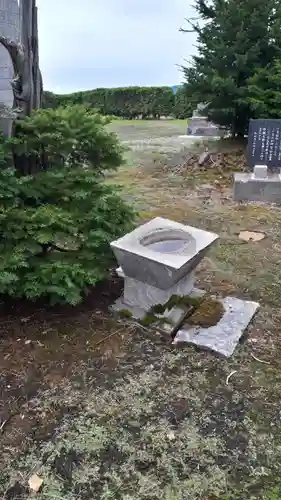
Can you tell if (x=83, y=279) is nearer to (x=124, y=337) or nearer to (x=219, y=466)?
(x=124, y=337)

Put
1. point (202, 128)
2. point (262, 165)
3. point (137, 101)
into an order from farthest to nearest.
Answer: point (137, 101) → point (202, 128) → point (262, 165)

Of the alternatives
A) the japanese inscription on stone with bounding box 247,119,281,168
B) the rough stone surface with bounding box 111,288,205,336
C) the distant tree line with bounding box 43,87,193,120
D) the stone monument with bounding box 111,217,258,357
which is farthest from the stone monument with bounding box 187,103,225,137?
the rough stone surface with bounding box 111,288,205,336

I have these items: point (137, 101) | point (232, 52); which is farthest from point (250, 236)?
point (137, 101)

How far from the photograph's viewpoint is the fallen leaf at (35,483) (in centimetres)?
150

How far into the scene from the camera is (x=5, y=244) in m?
2.33

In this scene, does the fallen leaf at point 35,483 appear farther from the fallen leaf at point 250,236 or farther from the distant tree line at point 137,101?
the distant tree line at point 137,101

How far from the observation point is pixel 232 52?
270 inches

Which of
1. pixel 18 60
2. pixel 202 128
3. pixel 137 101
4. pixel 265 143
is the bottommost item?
pixel 265 143

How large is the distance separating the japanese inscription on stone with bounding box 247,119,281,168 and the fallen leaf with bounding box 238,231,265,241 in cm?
197

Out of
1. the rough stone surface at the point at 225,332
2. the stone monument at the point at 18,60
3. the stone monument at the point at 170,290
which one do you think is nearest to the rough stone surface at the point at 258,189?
the stone monument at the point at 170,290

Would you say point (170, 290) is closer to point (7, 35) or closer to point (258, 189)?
point (7, 35)

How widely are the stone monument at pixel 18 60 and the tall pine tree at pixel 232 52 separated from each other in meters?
4.59

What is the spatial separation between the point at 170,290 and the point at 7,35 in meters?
1.76

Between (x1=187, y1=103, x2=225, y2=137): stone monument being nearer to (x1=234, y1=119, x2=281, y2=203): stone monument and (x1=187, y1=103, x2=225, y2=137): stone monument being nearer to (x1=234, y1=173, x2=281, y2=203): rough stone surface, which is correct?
(x1=234, y1=119, x2=281, y2=203): stone monument
